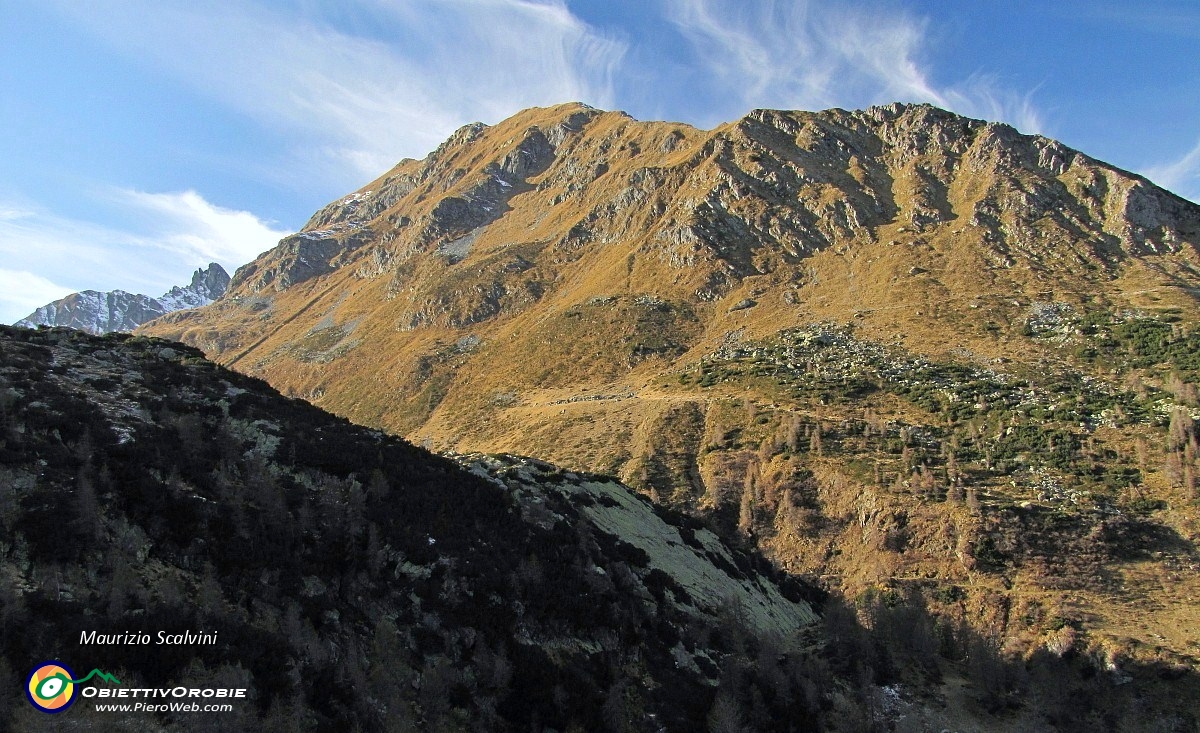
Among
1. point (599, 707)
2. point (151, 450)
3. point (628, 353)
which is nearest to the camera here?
point (599, 707)

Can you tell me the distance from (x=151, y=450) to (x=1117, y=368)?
323 feet

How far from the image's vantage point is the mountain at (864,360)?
54906mm

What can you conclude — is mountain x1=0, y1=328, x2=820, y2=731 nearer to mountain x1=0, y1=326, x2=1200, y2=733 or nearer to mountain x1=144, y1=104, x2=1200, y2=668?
mountain x1=0, y1=326, x2=1200, y2=733

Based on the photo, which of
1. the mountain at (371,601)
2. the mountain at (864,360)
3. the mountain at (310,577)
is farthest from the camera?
the mountain at (864,360)

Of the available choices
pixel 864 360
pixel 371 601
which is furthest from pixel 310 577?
pixel 864 360

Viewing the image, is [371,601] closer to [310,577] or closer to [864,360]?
[310,577]

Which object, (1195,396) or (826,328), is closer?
(1195,396)

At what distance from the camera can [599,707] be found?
20109 millimetres

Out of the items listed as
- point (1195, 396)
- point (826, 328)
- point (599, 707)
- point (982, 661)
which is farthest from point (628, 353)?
point (599, 707)

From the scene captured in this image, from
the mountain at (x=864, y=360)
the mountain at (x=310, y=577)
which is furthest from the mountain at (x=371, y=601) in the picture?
the mountain at (x=864, y=360)

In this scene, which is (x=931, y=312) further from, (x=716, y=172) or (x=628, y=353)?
(x=716, y=172)

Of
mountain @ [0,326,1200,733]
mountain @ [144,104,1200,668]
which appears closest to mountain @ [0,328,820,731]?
mountain @ [0,326,1200,733]

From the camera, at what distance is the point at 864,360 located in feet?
298

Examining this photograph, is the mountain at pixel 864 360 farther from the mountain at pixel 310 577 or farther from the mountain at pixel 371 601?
the mountain at pixel 310 577
